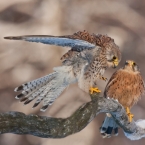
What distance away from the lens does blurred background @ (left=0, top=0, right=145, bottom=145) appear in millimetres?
1834

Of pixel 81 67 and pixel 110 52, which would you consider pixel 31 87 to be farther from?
pixel 110 52

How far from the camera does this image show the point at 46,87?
1175 mm

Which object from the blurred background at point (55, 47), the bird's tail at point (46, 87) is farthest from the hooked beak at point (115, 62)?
the blurred background at point (55, 47)

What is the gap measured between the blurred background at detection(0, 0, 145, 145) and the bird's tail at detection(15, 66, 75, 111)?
0.66 meters

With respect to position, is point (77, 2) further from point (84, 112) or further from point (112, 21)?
point (84, 112)

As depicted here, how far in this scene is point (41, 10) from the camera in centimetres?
187

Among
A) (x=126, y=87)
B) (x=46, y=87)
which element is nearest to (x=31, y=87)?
(x=46, y=87)

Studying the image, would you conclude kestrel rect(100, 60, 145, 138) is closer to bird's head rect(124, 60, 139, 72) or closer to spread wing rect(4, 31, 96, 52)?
bird's head rect(124, 60, 139, 72)

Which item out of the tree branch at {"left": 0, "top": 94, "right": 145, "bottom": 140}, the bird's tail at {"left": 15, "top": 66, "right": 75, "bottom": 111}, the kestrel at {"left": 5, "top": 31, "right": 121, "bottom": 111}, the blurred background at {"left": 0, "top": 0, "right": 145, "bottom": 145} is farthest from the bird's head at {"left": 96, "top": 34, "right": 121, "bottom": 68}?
the blurred background at {"left": 0, "top": 0, "right": 145, "bottom": 145}

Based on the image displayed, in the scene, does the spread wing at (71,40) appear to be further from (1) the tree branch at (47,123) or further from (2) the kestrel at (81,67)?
(1) the tree branch at (47,123)


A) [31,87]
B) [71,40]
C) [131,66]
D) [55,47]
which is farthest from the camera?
[55,47]

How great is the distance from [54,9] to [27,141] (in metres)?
0.75

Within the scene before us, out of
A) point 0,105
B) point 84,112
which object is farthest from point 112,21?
point 84,112

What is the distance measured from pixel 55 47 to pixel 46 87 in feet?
2.41
